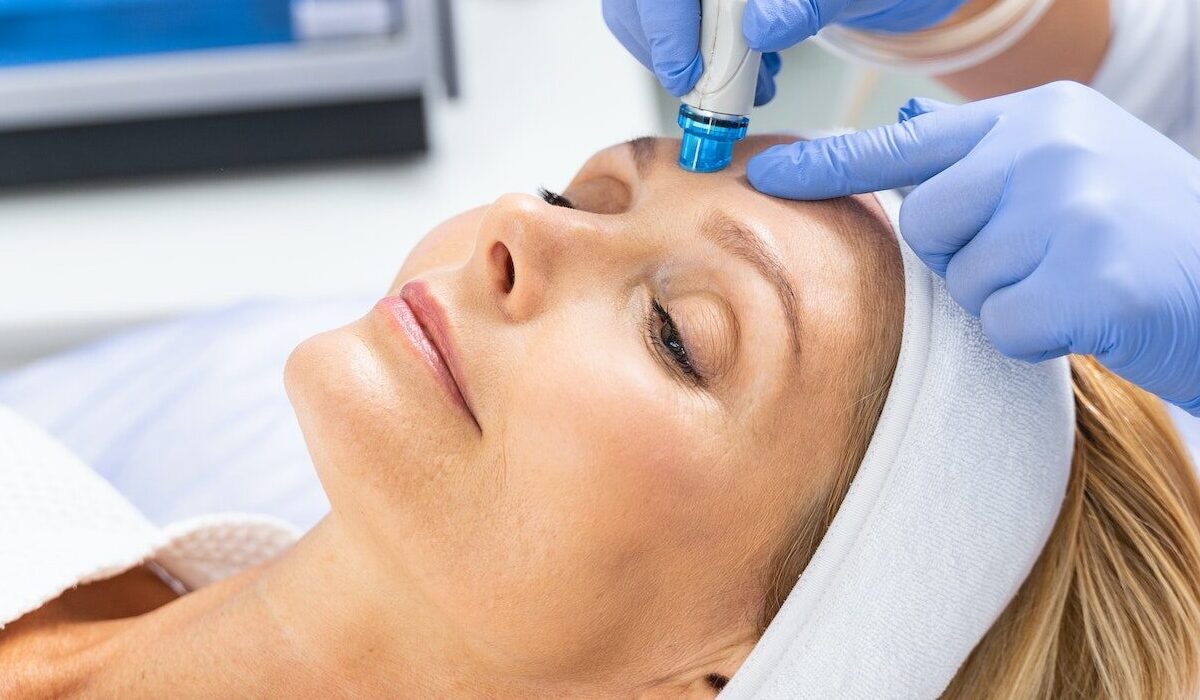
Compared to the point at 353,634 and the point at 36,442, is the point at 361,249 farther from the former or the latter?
the point at 353,634

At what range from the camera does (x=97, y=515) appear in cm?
122

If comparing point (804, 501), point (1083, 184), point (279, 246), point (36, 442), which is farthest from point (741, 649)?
point (279, 246)

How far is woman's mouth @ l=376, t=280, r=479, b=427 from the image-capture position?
0.91m

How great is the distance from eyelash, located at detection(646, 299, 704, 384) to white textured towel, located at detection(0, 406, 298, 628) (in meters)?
0.61

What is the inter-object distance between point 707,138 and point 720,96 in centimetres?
4

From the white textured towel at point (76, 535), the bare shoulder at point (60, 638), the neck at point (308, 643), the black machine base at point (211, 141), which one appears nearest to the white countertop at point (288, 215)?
the black machine base at point (211, 141)

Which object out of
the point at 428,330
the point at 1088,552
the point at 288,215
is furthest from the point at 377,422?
the point at 288,215

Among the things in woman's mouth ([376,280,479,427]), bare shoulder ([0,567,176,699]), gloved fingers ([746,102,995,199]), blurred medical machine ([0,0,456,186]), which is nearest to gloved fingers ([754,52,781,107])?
gloved fingers ([746,102,995,199])

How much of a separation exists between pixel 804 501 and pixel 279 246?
3.81 feet

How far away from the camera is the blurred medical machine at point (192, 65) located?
1.70m

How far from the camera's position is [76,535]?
3.91ft

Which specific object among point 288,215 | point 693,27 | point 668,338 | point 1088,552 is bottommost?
point 1088,552

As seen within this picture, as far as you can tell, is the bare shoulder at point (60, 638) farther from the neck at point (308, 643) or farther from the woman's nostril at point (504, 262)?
the woman's nostril at point (504, 262)

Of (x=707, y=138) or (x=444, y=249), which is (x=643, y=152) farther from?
(x=444, y=249)
